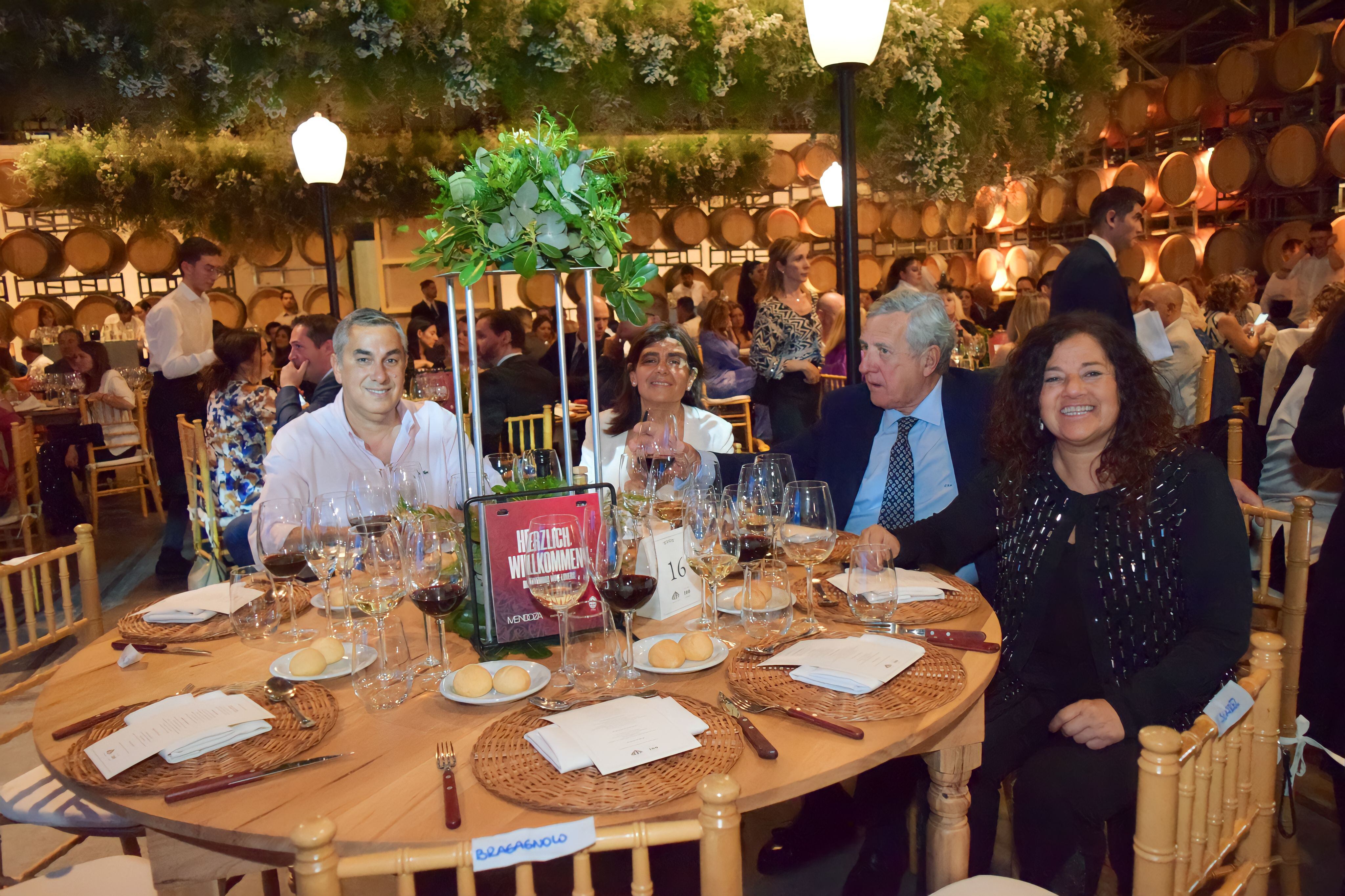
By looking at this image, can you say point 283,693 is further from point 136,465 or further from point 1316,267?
point 1316,267

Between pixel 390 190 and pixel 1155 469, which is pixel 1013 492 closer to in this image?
pixel 1155 469

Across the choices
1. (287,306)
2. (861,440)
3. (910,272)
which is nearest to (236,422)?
(861,440)

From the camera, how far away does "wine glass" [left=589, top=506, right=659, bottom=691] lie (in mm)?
1433

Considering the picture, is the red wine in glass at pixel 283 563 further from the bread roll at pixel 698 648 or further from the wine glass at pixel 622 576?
the bread roll at pixel 698 648

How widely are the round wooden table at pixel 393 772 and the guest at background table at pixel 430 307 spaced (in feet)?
24.5

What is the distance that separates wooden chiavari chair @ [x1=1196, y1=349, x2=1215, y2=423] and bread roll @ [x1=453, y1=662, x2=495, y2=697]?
4.57m

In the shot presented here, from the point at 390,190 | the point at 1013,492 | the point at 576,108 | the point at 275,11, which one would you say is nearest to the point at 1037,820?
the point at 1013,492

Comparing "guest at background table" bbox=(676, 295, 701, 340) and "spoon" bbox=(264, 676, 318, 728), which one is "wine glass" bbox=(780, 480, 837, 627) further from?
"guest at background table" bbox=(676, 295, 701, 340)

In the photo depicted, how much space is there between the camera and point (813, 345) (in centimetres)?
561

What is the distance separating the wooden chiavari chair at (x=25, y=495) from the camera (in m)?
5.14

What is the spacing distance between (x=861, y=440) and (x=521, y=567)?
4.34 ft

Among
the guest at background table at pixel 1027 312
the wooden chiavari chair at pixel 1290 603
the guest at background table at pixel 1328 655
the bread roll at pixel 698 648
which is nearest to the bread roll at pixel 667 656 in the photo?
the bread roll at pixel 698 648

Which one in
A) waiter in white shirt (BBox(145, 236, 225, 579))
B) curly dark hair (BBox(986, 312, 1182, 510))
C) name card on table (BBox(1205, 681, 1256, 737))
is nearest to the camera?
name card on table (BBox(1205, 681, 1256, 737))

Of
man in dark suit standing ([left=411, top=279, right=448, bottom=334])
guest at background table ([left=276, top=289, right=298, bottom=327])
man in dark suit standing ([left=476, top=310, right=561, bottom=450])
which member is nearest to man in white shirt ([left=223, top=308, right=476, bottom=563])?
man in dark suit standing ([left=476, top=310, right=561, bottom=450])
